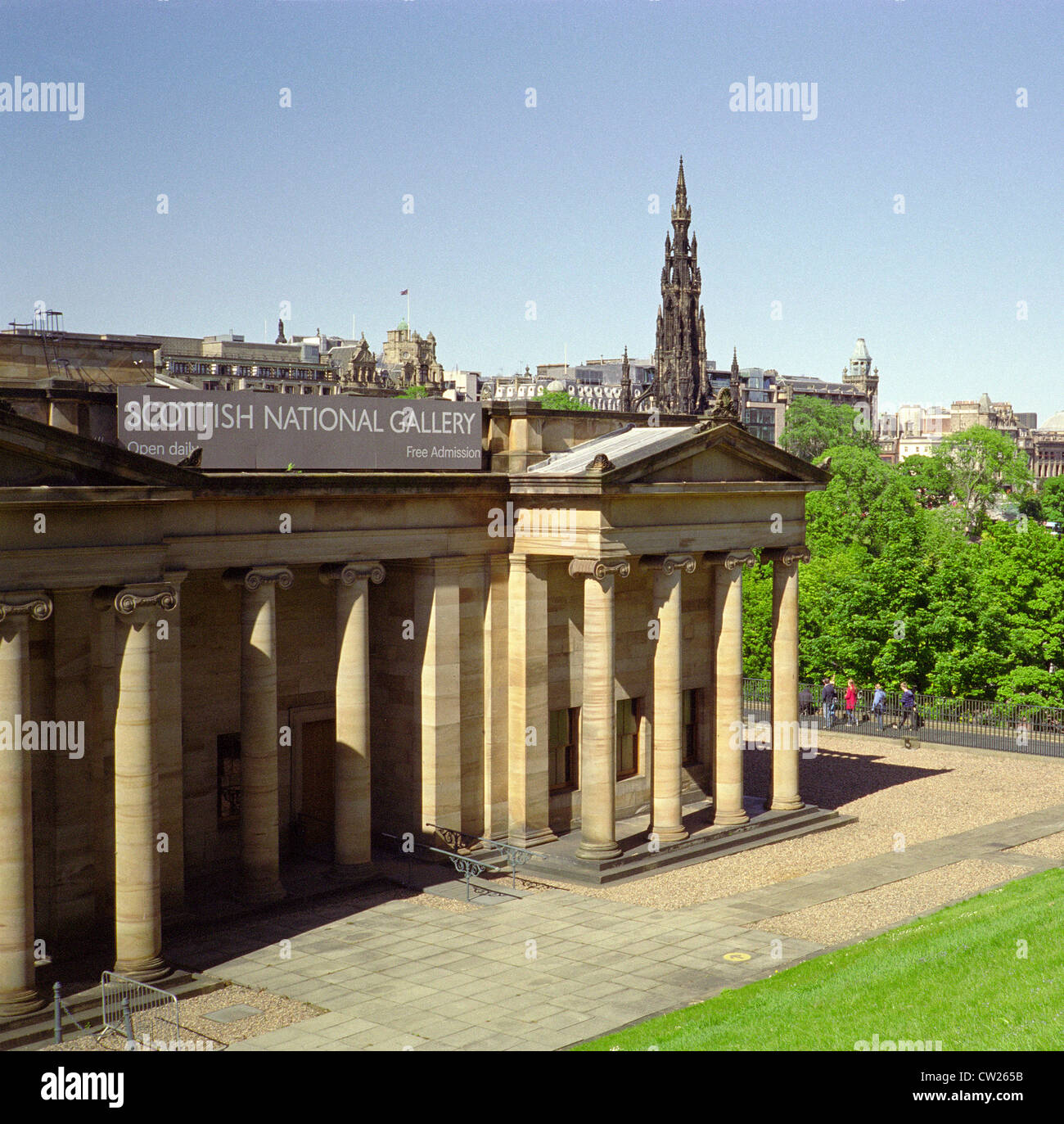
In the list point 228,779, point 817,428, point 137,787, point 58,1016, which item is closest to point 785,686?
point 228,779

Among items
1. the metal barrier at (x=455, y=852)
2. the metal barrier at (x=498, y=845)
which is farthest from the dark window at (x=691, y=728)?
the metal barrier at (x=455, y=852)

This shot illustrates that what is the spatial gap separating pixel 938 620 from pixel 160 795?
44623 mm

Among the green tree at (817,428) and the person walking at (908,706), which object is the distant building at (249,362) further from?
the person walking at (908,706)

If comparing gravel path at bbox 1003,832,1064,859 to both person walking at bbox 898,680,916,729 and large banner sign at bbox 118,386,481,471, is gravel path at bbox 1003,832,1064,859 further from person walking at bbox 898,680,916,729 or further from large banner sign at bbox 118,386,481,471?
large banner sign at bbox 118,386,481,471

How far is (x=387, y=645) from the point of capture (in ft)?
119

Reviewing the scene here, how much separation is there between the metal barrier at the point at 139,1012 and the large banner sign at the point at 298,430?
36.3 feet

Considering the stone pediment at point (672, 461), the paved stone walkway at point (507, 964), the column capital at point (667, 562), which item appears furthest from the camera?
the column capital at point (667, 562)

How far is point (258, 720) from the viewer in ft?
101

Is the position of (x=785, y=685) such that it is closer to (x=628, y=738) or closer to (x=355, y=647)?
(x=628, y=738)

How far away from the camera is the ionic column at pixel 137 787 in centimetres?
2580

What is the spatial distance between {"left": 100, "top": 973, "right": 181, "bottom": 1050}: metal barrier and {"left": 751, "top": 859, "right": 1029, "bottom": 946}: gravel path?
1414 cm

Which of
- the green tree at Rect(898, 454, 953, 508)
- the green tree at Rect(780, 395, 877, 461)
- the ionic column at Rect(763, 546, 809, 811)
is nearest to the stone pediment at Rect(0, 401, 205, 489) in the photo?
the ionic column at Rect(763, 546, 809, 811)
